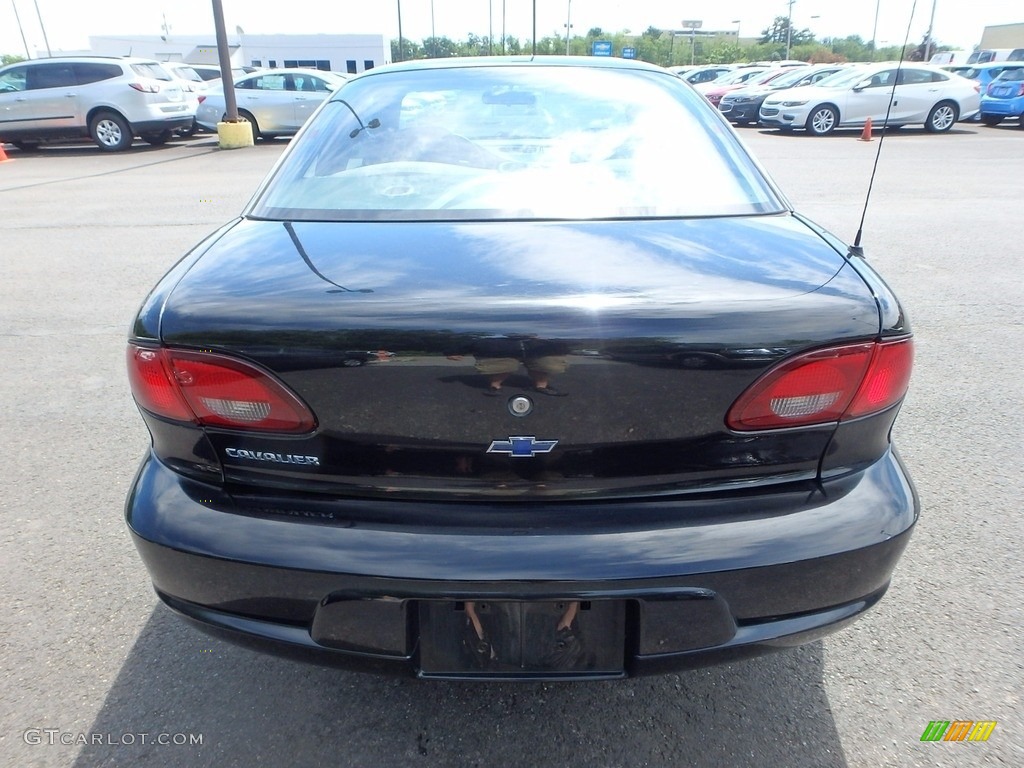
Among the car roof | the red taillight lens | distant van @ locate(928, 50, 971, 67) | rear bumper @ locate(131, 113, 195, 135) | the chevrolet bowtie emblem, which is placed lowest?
distant van @ locate(928, 50, 971, 67)

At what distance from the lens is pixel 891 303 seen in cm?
161

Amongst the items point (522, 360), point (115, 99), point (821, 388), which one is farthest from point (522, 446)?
point (115, 99)

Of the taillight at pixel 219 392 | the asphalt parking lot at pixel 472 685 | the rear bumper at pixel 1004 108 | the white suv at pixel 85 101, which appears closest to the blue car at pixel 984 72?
the rear bumper at pixel 1004 108

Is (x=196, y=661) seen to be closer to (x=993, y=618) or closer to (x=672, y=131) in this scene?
(x=672, y=131)

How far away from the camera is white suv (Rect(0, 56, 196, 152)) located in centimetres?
1484

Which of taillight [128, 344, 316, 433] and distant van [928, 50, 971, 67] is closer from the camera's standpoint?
taillight [128, 344, 316, 433]

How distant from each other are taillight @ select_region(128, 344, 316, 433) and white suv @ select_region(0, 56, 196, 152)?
51.9 ft

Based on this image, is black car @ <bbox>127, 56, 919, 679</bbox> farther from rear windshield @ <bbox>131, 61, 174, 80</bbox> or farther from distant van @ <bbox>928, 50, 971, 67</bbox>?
distant van @ <bbox>928, 50, 971, 67</bbox>

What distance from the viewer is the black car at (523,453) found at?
1456 millimetres

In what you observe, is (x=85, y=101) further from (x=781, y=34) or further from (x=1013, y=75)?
(x=781, y=34)

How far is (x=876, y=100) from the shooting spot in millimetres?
17203

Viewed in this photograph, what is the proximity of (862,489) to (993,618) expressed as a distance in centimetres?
104

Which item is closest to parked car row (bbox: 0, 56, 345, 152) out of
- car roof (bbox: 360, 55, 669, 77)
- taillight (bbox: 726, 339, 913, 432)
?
car roof (bbox: 360, 55, 669, 77)

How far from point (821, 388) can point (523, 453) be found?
2.05 feet
